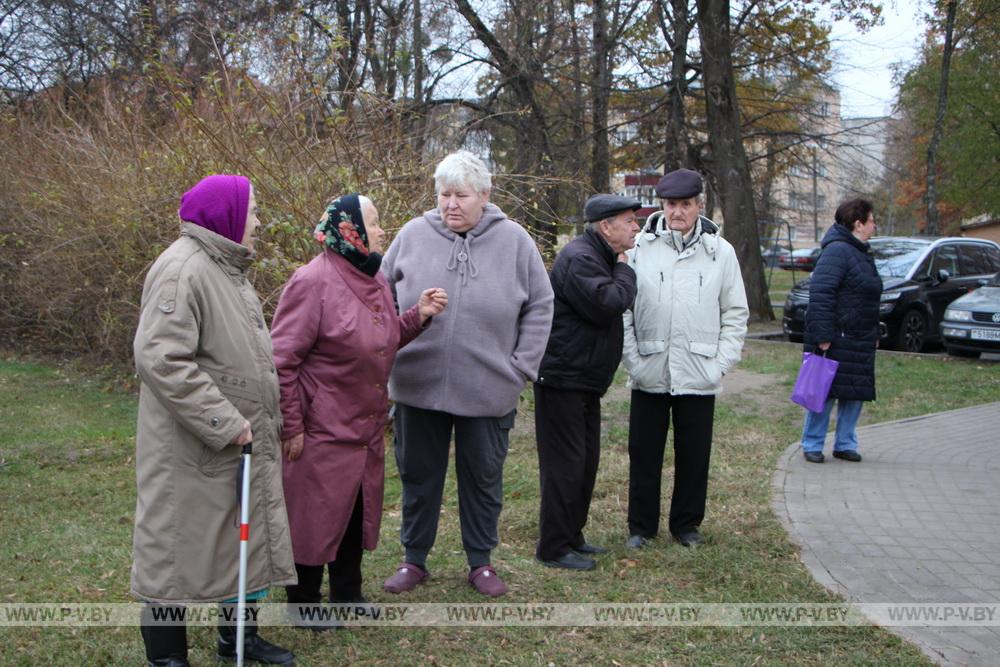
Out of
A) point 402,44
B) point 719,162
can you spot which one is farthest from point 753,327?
point 402,44

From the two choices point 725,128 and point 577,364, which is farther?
point 725,128

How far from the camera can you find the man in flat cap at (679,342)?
5410mm

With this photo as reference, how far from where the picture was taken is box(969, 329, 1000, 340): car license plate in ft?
44.8

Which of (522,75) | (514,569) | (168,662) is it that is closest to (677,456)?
(514,569)

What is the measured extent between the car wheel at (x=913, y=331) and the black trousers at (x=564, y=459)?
11.3 metres

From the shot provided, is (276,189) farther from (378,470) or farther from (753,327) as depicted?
(753,327)

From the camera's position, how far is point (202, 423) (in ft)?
11.5

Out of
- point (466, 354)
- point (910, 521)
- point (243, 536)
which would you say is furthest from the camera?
point (910, 521)

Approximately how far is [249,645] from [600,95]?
55.3ft

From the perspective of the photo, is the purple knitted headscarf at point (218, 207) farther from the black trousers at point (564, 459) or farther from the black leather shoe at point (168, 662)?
the black trousers at point (564, 459)

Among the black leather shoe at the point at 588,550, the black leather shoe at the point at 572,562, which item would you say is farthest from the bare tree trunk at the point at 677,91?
the black leather shoe at the point at 572,562

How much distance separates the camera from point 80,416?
33.6ft

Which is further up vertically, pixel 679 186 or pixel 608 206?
pixel 679 186

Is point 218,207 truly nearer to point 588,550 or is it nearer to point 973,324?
point 588,550
